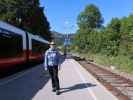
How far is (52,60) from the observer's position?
17203mm

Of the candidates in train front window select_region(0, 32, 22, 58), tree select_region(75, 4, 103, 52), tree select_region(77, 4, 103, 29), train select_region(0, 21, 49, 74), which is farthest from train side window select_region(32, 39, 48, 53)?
tree select_region(77, 4, 103, 29)

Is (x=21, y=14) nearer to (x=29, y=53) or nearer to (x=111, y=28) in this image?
(x=111, y=28)

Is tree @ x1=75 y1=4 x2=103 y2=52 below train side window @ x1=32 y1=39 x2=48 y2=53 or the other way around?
the other way around

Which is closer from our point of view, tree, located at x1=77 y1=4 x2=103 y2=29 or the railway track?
the railway track

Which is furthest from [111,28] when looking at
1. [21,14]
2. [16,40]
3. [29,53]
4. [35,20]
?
[16,40]

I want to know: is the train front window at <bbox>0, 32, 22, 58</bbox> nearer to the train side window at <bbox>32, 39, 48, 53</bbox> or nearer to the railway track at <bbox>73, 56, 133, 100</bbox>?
the railway track at <bbox>73, 56, 133, 100</bbox>

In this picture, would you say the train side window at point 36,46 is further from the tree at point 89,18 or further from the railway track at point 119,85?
the tree at point 89,18

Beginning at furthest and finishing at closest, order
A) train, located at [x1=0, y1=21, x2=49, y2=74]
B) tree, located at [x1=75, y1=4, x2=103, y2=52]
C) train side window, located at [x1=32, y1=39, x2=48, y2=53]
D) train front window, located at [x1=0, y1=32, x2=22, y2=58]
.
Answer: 1. tree, located at [x1=75, y1=4, x2=103, y2=52]
2. train side window, located at [x1=32, y1=39, x2=48, y2=53]
3. train, located at [x1=0, y1=21, x2=49, y2=74]
4. train front window, located at [x1=0, y1=32, x2=22, y2=58]

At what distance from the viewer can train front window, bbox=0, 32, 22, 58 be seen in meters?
24.1

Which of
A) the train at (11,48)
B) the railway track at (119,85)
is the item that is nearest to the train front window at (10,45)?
the train at (11,48)

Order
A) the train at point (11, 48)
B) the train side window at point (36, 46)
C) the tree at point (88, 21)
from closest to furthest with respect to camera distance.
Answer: the train at point (11, 48)
the train side window at point (36, 46)
the tree at point (88, 21)

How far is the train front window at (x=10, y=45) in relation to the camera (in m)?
24.1

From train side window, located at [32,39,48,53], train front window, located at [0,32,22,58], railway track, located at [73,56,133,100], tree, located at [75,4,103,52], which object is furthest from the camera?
tree, located at [75,4,103,52]

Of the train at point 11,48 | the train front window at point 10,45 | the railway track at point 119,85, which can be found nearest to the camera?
the railway track at point 119,85
